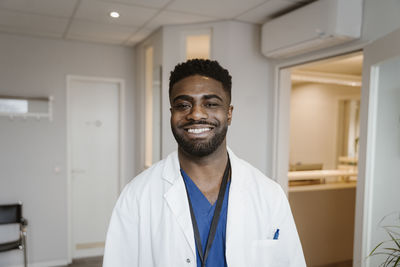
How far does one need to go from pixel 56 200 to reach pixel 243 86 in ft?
7.81

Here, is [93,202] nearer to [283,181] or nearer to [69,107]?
[69,107]

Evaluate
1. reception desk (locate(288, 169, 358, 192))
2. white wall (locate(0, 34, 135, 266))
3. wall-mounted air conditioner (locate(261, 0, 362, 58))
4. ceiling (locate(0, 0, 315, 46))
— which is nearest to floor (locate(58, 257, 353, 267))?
white wall (locate(0, 34, 135, 266))

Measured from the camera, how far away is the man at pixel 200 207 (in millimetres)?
1097

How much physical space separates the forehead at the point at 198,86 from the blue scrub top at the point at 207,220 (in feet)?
A: 1.05

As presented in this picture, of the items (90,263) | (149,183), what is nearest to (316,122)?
(90,263)

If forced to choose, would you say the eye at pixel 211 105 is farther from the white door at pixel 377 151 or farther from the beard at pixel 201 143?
the white door at pixel 377 151

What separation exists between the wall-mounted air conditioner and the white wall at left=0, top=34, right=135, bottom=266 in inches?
83.0

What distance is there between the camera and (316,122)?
21.4 ft

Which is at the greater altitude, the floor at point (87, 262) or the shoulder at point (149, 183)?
the shoulder at point (149, 183)

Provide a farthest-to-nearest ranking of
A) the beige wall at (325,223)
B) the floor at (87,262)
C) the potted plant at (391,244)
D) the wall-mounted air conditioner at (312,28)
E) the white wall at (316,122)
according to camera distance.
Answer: the white wall at (316,122) < the floor at (87,262) < the beige wall at (325,223) < the wall-mounted air conditioner at (312,28) < the potted plant at (391,244)

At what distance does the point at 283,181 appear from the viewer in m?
2.95

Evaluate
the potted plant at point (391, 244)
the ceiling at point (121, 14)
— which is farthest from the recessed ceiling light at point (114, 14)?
the potted plant at point (391, 244)

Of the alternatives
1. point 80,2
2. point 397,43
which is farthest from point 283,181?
point 80,2

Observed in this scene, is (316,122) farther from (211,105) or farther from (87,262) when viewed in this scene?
(211,105)
